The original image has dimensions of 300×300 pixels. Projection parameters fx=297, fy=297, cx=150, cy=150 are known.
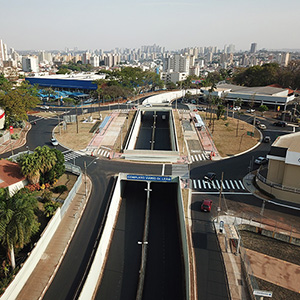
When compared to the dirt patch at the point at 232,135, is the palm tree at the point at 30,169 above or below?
above

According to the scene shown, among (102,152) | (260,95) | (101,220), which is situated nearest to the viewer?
(101,220)

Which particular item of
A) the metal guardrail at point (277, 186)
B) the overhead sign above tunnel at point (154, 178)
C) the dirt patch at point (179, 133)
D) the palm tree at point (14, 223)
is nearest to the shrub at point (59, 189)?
the overhead sign above tunnel at point (154, 178)

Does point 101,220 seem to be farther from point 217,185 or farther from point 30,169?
point 217,185

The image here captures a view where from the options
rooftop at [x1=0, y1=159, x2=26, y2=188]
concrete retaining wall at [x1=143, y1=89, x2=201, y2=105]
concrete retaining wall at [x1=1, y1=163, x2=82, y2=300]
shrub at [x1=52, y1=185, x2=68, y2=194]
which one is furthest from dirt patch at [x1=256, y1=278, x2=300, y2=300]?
concrete retaining wall at [x1=143, y1=89, x2=201, y2=105]

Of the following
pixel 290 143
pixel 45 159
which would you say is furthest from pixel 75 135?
pixel 290 143

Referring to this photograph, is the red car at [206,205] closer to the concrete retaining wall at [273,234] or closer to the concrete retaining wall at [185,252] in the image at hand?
the concrete retaining wall at [185,252]

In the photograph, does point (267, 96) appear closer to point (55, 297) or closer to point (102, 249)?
point (102, 249)

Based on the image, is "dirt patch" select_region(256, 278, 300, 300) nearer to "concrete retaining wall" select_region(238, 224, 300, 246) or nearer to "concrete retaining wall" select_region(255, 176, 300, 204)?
"concrete retaining wall" select_region(238, 224, 300, 246)
